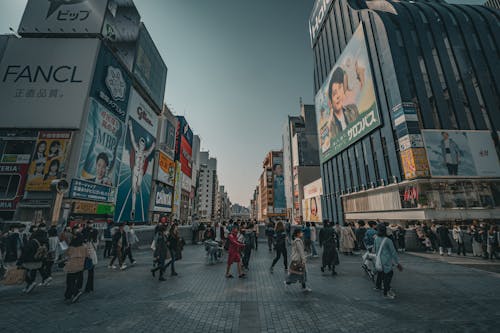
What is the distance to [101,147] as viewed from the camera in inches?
1025

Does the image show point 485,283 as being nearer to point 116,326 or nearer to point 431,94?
point 116,326

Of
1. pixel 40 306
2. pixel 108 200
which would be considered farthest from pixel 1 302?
pixel 108 200

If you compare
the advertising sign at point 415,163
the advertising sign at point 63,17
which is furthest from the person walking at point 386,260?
the advertising sign at point 63,17

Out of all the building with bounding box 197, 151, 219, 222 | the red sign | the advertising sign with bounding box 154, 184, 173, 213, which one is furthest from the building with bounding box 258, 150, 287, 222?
the advertising sign with bounding box 154, 184, 173, 213

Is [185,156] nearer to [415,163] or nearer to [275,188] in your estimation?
[275,188]

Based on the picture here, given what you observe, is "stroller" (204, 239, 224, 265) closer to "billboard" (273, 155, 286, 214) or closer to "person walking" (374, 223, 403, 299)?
"person walking" (374, 223, 403, 299)

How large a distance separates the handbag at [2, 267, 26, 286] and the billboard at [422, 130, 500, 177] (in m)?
25.2

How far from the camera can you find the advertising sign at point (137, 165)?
31.8 m

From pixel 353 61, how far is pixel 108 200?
3761 cm

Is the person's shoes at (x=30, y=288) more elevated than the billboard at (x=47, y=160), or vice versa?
the billboard at (x=47, y=160)

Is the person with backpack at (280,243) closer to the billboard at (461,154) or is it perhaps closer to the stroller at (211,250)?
the stroller at (211,250)

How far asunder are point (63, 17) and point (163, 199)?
33.7 metres

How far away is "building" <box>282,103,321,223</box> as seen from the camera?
57500 mm

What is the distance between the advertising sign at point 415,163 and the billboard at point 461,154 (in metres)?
0.48
